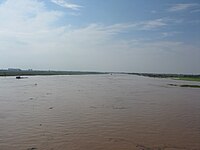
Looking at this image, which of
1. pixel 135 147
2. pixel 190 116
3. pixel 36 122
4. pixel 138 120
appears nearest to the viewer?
pixel 135 147

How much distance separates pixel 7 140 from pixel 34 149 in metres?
1.86

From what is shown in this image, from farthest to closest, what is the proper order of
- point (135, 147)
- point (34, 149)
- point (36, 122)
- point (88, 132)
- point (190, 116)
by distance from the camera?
1. point (190, 116)
2. point (36, 122)
3. point (88, 132)
4. point (135, 147)
5. point (34, 149)

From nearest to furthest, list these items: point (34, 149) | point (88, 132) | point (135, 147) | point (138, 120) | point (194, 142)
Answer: point (34, 149) → point (135, 147) → point (194, 142) → point (88, 132) → point (138, 120)

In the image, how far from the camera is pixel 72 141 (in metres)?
10.7

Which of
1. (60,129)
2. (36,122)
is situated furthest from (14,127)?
(60,129)

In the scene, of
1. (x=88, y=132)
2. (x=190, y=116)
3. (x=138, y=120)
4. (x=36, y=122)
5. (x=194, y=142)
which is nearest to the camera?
(x=194, y=142)

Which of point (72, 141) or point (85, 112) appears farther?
point (85, 112)

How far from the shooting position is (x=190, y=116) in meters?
17.6

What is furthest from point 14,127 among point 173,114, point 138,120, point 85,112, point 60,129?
point 173,114

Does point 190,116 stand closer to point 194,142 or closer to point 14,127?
point 194,142

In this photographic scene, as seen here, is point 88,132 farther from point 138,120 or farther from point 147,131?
point 138,120

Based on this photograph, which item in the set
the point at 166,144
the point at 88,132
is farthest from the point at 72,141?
the point at 166,144

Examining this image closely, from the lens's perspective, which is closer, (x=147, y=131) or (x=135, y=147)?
(x=135, y=147)

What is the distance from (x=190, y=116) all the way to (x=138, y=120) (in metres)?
4.37
